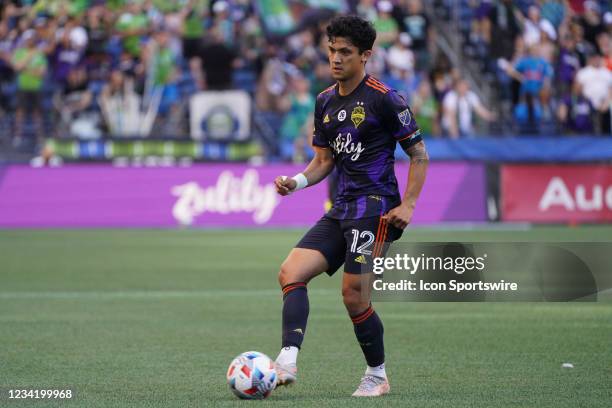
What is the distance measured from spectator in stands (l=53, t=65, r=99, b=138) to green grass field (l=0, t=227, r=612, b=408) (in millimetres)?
8352

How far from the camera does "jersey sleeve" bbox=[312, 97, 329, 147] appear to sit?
24.8 ft

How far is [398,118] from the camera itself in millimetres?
7273

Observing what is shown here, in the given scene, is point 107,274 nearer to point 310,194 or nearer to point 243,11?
point 310,194

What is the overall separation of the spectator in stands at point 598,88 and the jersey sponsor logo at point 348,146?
19958mm

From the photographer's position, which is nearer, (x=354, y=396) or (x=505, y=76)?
(x=354, y=396)

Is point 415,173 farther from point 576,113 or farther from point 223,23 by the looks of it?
point 223,23

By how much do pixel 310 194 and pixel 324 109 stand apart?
706 inches

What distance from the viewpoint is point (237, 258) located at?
18.9 m

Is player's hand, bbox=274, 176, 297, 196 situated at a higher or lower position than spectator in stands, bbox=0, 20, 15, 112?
higher

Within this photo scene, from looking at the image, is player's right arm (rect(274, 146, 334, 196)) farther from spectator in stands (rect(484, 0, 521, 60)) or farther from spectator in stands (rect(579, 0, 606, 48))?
spectator in stands (rect(579, 0, 606, 48))

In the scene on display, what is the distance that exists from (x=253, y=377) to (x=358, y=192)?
4.15 ft

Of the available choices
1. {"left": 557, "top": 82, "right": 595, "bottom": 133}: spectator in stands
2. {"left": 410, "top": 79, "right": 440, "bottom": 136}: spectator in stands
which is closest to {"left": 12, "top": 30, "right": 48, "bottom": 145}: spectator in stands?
{"left": 410, "top": 79, "right": 440, "bottom": 136}: spectator in stands

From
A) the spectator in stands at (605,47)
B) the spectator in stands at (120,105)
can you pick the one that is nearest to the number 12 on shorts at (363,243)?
the spectator in stands at (120,105)

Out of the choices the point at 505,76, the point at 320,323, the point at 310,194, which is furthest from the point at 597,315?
the point at 505,76
